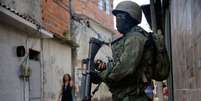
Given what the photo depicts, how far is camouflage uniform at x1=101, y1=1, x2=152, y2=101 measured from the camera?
137 inches

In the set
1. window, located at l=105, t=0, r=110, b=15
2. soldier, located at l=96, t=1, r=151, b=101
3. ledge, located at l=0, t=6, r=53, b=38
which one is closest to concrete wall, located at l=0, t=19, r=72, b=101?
ledge, located at l=0, t=6, r=53, b=38

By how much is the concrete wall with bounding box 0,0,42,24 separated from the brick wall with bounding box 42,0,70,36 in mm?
587

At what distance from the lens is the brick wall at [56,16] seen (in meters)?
14.9

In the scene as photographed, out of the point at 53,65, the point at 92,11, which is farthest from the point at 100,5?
the point at 53,65

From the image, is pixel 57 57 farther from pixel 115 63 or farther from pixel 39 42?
pixel 115 63

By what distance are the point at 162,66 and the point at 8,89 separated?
8.01 metres

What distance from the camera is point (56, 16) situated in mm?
16156

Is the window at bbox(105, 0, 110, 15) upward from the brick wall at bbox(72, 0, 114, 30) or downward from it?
upward

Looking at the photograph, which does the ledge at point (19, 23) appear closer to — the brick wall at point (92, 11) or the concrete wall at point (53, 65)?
the concrete wall at point (53, 65)

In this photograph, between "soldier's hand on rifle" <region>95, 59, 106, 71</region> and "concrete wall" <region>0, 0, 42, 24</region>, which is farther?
"concrete wall" <region>0, 0, 42, 24</region>

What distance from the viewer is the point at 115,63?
3.62 meters

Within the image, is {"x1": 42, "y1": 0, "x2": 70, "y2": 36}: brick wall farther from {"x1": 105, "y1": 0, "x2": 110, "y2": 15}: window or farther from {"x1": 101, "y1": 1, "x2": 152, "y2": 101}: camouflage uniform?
{"x1": 101, "y1": 1, "x2": 152, "y2": 101}: camouflage uniform

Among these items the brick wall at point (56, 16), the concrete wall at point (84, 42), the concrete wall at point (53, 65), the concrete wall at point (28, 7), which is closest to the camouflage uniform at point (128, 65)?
the concrete wall at point (28, 7)

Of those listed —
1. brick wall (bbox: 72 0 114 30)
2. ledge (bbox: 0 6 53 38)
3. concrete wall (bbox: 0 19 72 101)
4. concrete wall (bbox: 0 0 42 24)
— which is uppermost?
brick wall (bbox: 72 0 114 30)
